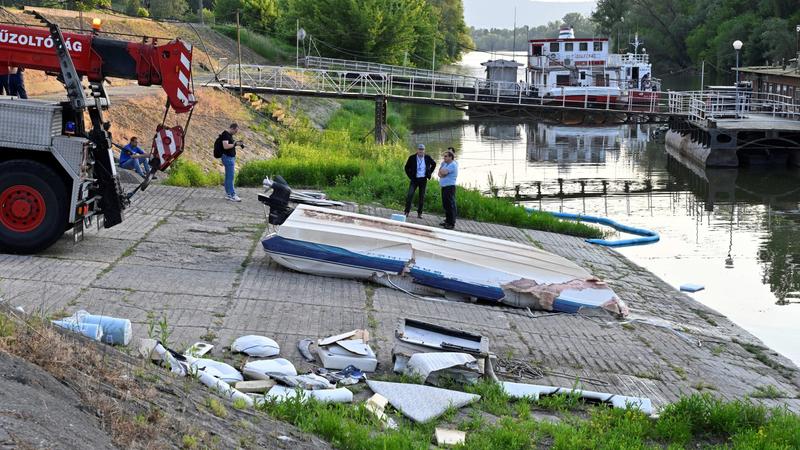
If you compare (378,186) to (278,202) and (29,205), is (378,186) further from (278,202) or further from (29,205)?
(29,205)

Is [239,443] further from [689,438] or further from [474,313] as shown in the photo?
[474,313]

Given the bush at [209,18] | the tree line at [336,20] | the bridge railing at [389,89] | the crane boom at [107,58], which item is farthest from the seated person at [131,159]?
the bush at [209,18]

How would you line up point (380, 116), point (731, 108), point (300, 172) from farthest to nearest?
point (731, 108) < point (380, 116) < point (300, 172)

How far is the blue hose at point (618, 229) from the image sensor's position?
2431 cm

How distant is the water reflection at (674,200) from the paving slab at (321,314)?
295 centimetres

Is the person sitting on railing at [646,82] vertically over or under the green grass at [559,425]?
over

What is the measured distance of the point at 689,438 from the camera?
32.9 ft

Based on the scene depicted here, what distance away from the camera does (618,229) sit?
27453mm

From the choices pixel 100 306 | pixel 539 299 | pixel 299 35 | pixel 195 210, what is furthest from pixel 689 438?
pixel 299 35

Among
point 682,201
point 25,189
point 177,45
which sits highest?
point 177,45

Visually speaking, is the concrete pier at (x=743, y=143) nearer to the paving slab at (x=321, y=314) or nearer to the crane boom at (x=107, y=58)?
the paving slab at (x=321, y=314)

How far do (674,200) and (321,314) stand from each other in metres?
23.8

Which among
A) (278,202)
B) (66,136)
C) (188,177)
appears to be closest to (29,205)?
(66,136)

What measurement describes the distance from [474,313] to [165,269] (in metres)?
4.25
